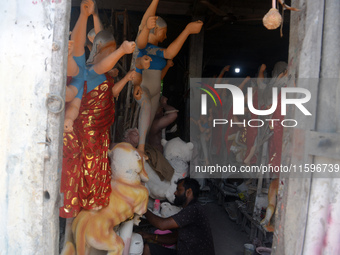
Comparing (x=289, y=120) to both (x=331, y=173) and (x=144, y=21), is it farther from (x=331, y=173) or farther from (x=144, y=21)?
(x=144, y=21)

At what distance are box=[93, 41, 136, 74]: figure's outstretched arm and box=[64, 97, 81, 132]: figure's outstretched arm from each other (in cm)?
32

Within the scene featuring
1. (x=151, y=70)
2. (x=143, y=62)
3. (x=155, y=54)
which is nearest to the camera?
(x=143, y=62)

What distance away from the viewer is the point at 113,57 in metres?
2.38

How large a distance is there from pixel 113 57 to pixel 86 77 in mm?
268

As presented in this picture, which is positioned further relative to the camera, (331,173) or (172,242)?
(172,242)

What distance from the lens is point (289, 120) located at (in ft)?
6.72

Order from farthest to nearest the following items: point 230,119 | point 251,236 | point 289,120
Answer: point 230,119 → point 251,236 → point 289,120

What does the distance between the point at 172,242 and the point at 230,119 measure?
2786 mm

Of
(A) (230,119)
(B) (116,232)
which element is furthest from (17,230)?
(A) (230,119)

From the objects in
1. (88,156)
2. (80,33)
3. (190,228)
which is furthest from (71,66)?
(190,228)

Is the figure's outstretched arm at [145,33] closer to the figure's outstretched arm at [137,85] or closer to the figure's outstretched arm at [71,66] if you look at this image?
the figure's outstretched arm at [137,85]

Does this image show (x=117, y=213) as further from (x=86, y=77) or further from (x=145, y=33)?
(x=145, y=33)

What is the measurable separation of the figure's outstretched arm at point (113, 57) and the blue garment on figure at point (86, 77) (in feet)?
0.18

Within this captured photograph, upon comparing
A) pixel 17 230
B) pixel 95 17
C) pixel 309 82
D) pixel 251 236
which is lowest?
pixel 251 236
